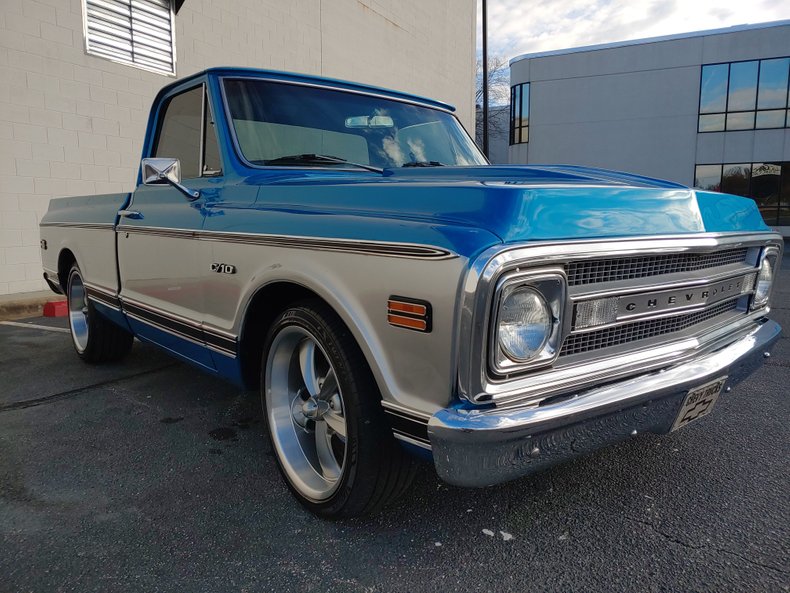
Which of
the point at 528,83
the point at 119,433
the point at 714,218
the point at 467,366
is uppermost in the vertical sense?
the point at 528,83

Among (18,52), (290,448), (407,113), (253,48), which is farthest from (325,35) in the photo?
(290,448)

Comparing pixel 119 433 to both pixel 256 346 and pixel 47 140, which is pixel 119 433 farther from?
pixel 47 140

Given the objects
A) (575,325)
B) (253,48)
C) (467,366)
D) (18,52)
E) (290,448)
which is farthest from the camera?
(253,48)

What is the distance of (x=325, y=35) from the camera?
1084 cm

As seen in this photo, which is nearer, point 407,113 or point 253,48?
point 407,113

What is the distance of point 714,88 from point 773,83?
179cm

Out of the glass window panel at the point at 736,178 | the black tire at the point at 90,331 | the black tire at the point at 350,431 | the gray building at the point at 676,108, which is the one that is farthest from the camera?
the glass window panel at the point at 736,178

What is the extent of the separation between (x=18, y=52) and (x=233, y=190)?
5.86 metres

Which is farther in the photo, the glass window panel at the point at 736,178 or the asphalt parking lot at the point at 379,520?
the glass window panel at the point at 736,178

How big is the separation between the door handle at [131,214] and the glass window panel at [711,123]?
22.7 meters

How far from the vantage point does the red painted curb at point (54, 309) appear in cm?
675

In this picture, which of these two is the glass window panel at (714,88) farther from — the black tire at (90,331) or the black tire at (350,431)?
the black tire at (350,431)

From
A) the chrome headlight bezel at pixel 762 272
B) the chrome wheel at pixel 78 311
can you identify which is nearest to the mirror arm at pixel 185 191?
the chrome wheel at pixel 78 311

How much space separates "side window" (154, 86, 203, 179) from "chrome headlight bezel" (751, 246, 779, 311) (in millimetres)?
2843
